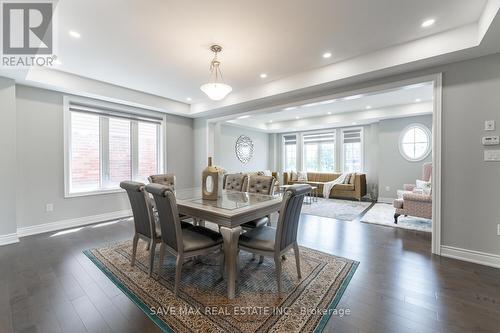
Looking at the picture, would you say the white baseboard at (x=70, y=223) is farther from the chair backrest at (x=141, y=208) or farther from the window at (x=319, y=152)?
the window at (x=319, y=152)

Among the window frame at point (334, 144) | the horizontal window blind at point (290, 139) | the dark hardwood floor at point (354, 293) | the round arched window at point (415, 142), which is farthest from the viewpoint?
the horizontal window blind at point (290, 139)

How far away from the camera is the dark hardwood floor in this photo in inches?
62.2

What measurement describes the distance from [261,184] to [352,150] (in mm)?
5454

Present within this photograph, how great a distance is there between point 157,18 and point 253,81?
6.52 ft

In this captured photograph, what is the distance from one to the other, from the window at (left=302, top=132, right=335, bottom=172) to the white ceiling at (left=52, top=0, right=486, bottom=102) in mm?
5081

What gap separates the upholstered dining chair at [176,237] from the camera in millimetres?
1836

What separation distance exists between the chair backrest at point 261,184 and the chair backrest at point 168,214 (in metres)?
1.58

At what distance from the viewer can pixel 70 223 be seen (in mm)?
3891

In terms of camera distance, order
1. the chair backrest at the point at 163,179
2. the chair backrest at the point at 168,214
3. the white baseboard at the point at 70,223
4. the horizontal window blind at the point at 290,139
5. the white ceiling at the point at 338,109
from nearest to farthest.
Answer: the chair backrest at the point at 168,214 → the chair backrest at the point at 163,179 → the white baseboard at the point at 70,223 → the white ceiling at the point at 338,109 → the horizontal window blind at the point at 290,139

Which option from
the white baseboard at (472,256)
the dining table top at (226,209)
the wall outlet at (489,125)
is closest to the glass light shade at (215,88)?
the dining table top at (226,209)

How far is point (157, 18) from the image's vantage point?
218 cm

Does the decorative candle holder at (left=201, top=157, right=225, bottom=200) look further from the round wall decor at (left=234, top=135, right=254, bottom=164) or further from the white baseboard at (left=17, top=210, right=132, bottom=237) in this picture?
the round wall decor at (left=234, top=135, right=254, bottom=164)

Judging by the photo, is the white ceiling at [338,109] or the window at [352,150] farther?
the window at [352,150]
